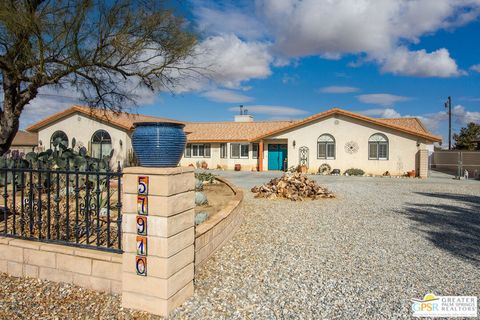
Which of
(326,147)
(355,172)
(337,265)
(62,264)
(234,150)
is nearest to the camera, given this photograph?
(62,264)

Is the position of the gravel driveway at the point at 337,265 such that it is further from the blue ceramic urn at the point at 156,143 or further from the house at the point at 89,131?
the house at the point at 89,131

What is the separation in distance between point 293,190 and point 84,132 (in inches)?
769

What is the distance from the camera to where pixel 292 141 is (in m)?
24.7

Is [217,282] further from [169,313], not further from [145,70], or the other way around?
[145,70]

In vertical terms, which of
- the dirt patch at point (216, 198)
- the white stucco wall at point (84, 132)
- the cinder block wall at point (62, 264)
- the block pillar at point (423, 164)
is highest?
the white stucco wall at point (84, 132)

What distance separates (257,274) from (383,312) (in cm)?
172

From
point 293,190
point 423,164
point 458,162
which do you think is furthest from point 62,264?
point 458,162

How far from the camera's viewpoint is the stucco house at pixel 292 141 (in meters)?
22.0

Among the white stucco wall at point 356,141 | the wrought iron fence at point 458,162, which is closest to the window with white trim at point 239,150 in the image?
the white stucco wall at point 356,141

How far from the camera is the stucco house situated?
72.2 ft

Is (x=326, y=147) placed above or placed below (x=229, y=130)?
below

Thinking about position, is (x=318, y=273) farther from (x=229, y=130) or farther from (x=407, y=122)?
(x=407, y=122)

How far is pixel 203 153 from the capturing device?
29172 mm

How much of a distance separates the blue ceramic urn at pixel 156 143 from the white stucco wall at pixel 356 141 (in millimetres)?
21169
